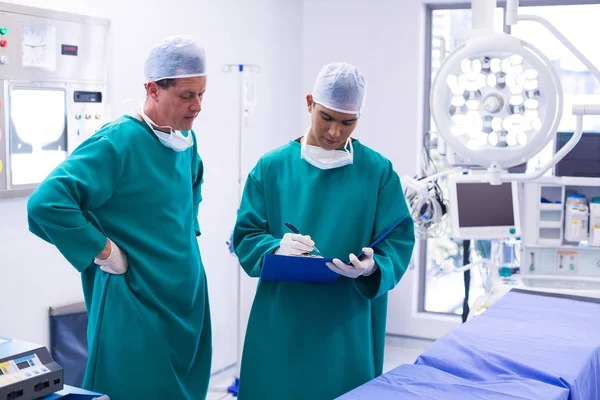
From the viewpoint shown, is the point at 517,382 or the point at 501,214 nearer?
the point at 517,382

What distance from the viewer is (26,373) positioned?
1.61m

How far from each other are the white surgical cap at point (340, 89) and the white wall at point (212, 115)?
1.36 meters

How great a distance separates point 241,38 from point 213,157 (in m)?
0.72

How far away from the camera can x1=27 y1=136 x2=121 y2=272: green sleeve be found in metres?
1.71

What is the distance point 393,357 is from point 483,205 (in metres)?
1.43

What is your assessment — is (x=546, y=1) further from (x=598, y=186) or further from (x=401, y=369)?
(x=401, y=369)

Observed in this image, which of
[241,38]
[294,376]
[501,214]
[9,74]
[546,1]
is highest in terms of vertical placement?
[546,1]

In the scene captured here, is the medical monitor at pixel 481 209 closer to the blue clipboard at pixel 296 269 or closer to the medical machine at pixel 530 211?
the medical machine at pixel 530 211

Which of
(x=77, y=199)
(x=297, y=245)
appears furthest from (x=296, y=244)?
(x=77, y=199)

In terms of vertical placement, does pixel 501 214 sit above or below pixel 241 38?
below

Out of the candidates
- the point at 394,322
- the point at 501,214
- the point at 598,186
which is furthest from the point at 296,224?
the point at 394,322

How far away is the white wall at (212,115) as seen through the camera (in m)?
2.79

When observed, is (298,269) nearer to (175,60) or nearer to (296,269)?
(296,269)

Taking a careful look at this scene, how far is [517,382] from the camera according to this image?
1.76m
